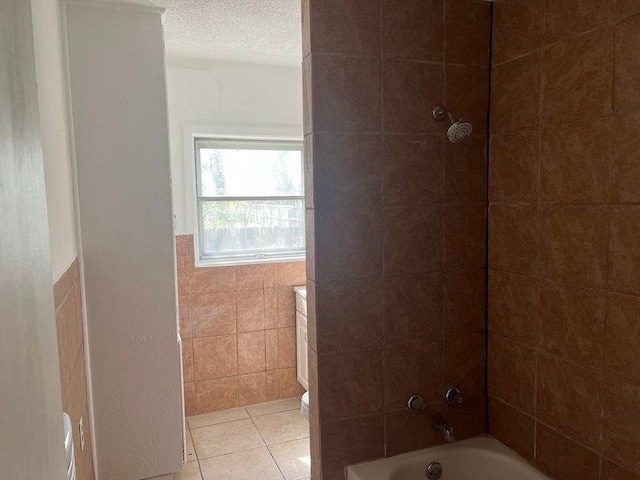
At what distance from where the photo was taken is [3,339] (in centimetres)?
39

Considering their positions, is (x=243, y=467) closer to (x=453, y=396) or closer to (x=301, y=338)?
(x=301, y=338)

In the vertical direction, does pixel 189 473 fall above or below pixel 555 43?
below

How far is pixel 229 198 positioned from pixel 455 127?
6.57ft

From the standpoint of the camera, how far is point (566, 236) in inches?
57.1

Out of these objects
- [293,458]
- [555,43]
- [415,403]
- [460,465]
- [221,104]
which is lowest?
[293,458]

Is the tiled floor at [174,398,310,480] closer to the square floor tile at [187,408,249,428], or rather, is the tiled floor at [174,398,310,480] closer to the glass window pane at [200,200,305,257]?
the square floor tile at [187,408,249,428]

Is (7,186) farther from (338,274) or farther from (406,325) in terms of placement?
(406,325)

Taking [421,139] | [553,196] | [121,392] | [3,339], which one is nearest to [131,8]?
[421,139]

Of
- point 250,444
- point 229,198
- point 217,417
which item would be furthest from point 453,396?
point 229,198

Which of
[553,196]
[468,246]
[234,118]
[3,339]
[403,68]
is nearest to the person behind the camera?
[3,339]

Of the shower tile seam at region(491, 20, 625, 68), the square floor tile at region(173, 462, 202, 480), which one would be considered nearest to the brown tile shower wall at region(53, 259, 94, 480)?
the square floor tile at region(173, 462, 202, 480)

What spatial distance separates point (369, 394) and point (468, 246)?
0.69m

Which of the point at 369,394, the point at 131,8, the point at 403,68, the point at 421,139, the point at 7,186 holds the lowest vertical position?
the point at 369,394

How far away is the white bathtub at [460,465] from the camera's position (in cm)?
160
